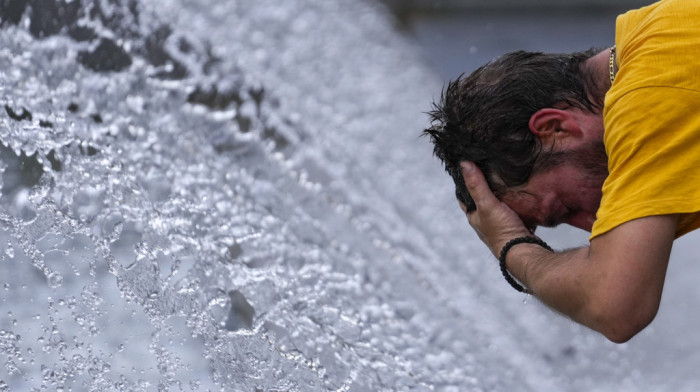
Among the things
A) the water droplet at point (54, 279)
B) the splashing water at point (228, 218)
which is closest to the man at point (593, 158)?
the splashing water at point (228, 218)

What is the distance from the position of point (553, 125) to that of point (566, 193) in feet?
0.35

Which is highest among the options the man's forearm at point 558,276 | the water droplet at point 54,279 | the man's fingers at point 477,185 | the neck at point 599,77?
the neck at point 599,77

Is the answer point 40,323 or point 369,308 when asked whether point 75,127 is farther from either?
point 369,308

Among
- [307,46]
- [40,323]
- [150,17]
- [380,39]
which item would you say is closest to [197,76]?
[150,17]

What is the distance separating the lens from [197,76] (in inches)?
121

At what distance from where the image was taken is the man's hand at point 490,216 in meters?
1.47

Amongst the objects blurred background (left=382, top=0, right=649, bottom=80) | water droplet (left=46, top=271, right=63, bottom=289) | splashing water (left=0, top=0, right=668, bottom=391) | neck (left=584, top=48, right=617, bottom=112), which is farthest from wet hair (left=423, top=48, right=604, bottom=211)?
blurred background (left=382, top=0, right=649, bottom=80)

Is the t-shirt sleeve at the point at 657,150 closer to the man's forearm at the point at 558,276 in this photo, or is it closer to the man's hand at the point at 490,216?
the man's forearm at the point at 558,276

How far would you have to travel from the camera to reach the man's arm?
118cm

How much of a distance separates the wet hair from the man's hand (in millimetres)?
16

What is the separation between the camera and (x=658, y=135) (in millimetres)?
1206

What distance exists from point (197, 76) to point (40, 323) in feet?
4.25

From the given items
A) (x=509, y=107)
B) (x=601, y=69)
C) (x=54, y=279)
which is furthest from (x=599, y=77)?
(x=54, y=279)

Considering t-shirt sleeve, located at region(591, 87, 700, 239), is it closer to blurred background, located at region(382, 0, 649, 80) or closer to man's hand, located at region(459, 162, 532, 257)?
man's hand, located at region(459, 162, 532, 257)
